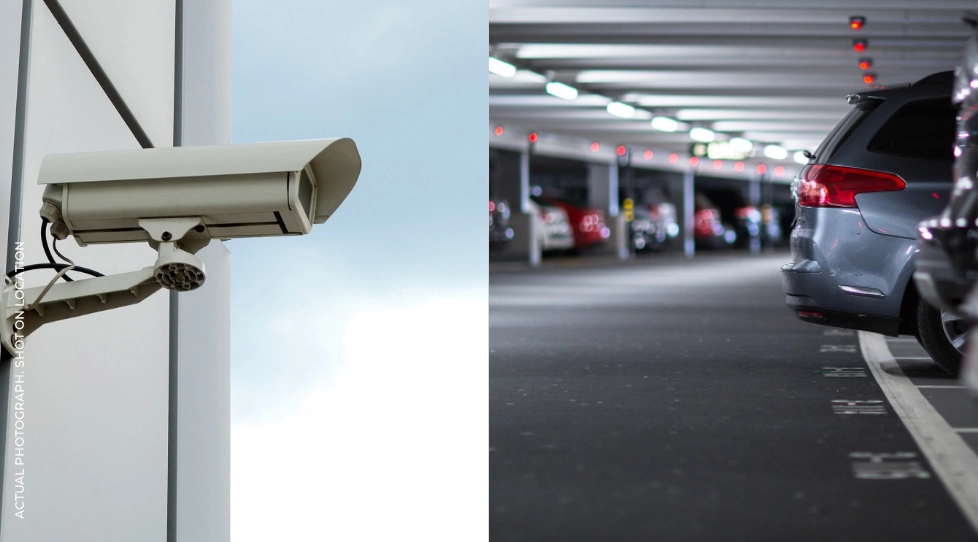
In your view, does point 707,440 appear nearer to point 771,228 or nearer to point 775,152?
point 775,152

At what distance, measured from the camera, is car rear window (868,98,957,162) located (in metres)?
6.66

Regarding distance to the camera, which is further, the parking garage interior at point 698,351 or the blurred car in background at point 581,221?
the blurred car in background at point 581,221

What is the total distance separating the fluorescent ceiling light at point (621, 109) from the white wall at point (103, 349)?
15.8 m

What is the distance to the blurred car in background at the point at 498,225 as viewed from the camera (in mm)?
28516

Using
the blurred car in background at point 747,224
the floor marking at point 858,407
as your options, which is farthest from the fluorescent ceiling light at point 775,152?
the floor marking at point 858,407

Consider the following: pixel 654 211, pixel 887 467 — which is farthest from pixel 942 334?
pixel 654 211

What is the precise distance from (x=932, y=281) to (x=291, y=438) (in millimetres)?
42821

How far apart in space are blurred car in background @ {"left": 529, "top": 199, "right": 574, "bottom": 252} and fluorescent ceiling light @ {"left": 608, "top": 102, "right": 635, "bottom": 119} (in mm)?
4897

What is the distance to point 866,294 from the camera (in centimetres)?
666

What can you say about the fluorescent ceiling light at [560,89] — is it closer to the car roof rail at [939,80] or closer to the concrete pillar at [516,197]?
the concrete pillar at [516,197]

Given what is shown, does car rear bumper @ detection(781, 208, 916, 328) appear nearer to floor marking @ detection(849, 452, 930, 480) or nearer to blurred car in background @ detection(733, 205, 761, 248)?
floor marking @ detection(849, 452, 930, 480)

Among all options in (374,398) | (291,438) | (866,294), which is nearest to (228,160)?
(866,294)

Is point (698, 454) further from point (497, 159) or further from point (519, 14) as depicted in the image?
point (497, 159)

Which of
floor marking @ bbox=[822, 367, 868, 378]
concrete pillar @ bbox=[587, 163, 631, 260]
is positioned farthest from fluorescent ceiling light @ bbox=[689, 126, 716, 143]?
floor marking @ bbox=[822, 367, 868, 378]
